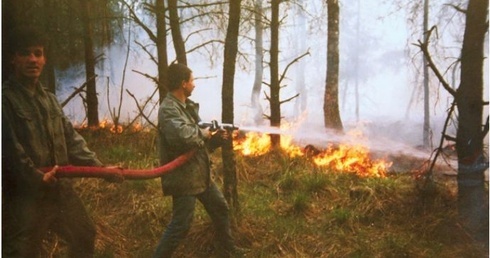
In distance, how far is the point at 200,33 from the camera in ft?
18.2

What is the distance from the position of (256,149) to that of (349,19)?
5.97m

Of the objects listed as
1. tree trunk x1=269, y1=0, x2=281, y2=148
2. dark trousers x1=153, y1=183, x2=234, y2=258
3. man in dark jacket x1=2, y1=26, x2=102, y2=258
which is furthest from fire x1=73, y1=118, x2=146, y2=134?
tree trunk x1=269, y1=0, x2=281, y2=148

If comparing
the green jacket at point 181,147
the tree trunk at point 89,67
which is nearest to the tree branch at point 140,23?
the tree trunk at point 89,67

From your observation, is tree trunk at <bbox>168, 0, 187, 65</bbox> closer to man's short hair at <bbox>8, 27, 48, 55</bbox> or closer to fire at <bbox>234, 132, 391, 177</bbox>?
fire at <bbox>234, 132, 391, 177</bbox>

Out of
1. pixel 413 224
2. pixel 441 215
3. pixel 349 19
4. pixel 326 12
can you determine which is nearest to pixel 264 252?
pixel 413 224

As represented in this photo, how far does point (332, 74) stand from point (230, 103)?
441 cm

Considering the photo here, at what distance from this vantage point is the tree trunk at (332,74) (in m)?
7.45

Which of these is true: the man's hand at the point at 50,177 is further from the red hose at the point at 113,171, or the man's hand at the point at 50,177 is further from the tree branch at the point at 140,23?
the tree branch at the point at 140,23

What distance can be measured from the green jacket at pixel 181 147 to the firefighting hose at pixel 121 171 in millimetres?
62

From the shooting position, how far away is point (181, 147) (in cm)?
305

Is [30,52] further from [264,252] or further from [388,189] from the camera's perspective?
[388,189]

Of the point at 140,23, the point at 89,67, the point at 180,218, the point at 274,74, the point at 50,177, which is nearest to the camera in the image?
the point at 50,177

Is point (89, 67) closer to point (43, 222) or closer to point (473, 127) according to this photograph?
point (43, 222)

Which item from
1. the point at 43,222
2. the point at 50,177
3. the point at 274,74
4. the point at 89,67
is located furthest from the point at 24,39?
the point at 274,74
